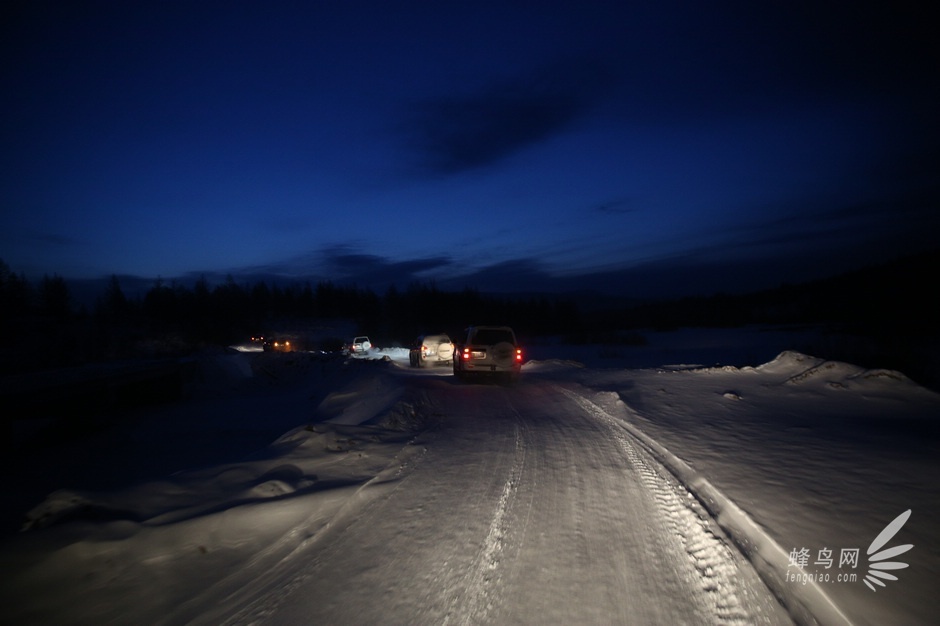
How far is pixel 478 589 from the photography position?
3684 mm

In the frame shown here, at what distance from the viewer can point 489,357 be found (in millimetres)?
16234

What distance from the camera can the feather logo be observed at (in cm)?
364

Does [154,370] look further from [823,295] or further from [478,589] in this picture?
[823,295]

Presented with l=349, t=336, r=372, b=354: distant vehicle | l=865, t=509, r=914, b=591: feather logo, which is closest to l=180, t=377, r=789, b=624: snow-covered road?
l=865, t=509, r=914, b=591: feather logo

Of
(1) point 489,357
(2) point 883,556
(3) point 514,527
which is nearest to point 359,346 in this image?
(1) point 489,357

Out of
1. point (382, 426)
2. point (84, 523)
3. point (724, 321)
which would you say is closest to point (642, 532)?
point (84, 523)

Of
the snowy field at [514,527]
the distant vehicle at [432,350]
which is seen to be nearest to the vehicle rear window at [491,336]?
the snowy field at [514,527]

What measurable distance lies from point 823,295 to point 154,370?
2843 inches

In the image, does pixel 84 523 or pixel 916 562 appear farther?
pixel 84 523

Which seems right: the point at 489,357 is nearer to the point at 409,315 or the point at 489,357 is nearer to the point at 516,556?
the point at 516,556

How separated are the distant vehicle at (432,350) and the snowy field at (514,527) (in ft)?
57.0

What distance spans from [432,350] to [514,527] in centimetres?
2263

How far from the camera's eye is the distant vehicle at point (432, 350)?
2722cm

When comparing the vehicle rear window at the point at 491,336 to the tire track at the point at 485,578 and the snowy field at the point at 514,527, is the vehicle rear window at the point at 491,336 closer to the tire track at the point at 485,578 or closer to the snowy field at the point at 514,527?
the snowy field at the point at 514,527
